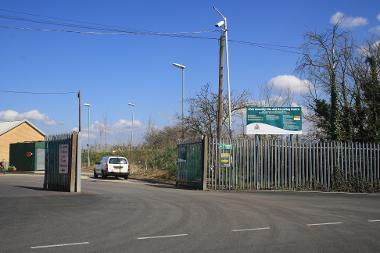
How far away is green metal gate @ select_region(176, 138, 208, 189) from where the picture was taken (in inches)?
899

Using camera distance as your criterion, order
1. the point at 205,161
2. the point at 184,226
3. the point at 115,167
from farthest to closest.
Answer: the point at 115,167
the point at 205,161
the point at 184,226

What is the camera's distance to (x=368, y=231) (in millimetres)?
10039

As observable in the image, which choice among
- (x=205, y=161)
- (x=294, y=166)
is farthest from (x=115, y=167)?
(x=294, y=166)

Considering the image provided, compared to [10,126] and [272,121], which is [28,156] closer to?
[10,126]

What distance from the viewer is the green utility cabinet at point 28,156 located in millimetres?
48344

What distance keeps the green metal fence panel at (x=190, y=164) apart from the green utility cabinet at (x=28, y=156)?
26825mm

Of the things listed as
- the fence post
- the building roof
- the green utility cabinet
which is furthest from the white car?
the building roof

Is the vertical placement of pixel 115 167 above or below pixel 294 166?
below

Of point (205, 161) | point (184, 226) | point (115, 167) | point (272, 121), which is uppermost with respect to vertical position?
point (272, 121)

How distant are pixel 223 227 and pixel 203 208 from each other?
3.54 meters

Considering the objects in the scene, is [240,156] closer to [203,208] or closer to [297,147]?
[297,147]

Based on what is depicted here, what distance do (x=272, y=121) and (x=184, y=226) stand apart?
1629 centimetres

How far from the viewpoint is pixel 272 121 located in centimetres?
2580

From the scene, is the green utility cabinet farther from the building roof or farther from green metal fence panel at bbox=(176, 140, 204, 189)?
green metal fence panel at bbox=(176, 140, 204, 189)
